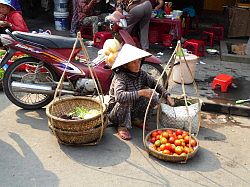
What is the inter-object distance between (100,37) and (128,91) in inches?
137

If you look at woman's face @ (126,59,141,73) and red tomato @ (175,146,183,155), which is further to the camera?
woman's face @ (126,59,141,73)

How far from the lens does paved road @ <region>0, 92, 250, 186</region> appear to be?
3377 millimetres

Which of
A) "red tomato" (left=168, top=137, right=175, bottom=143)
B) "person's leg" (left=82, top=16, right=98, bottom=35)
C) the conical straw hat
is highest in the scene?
the conical straw hat

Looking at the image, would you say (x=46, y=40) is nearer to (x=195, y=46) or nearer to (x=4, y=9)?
(x=4, y=9)

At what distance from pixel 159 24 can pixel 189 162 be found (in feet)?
15.7

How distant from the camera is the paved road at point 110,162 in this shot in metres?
3.38

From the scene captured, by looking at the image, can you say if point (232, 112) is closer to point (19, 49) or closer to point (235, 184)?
point (235, 184)

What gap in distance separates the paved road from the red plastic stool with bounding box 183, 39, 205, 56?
297 cm

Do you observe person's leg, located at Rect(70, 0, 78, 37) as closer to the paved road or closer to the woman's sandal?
the paved road

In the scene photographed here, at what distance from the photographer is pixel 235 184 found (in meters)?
3.39

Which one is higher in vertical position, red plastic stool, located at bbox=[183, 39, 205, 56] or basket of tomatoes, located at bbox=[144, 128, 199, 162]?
red plastic stool, located at bbox=[183, 39, 205, 56]

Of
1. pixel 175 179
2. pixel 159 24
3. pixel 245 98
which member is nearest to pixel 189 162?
pixel 175 179

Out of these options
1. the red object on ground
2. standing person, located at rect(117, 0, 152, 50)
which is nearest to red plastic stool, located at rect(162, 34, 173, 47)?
the red object on ground

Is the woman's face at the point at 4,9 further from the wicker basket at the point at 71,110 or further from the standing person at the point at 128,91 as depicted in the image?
the standing person at the point at 128,91
